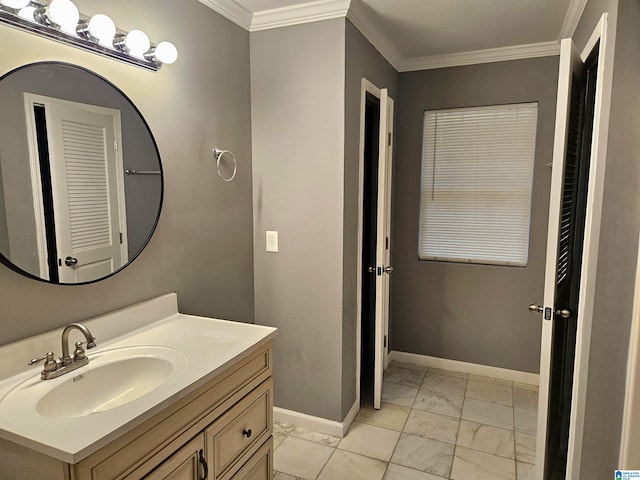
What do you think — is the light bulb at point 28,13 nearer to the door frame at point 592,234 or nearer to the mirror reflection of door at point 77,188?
the mirror reflection of door at point 77,188

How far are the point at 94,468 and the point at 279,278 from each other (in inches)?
61.2

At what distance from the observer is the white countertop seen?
38.3 inches

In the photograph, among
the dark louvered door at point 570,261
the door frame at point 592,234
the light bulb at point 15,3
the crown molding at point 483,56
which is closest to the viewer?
the light bulb at point 15,3

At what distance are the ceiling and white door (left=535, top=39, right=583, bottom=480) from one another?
627 mm

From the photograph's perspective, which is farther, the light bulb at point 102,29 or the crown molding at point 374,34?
the crown molding at point 374,34

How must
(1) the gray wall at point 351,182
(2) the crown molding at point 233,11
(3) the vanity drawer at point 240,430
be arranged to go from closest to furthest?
(3) the vanity drawer at point 240,430 → (2) the crown molding at point 233,11 → (1) the gray wall at point 351,182

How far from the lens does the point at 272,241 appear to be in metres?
2.47

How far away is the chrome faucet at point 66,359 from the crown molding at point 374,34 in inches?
75.1

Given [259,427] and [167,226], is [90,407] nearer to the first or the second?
[259,427]

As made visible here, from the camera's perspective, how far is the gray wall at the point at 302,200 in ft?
7.37

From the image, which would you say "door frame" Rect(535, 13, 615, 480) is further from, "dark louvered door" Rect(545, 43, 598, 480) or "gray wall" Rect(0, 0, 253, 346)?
"gray wall" Rect(0, 0, 253, 346)

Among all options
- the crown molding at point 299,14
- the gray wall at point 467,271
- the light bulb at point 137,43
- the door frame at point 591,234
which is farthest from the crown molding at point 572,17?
the light bulb at point 137,43

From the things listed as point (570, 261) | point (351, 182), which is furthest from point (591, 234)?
point (351, 182)

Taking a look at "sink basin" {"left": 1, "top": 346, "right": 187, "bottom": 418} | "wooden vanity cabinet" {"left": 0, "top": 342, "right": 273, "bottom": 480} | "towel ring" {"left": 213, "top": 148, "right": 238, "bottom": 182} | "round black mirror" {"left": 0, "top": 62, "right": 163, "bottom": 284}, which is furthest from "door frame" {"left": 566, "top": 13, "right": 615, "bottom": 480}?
"round black mirror" {"left": 0, "top": 62, "right": 163, "bottom": 284}
